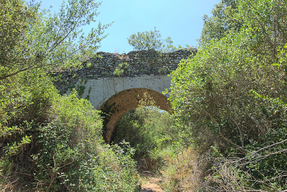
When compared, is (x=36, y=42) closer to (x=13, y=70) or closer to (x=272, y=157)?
(x=13, y=70)

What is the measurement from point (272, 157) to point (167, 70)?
501 cm

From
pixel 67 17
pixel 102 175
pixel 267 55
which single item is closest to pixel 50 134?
pixel 102 175

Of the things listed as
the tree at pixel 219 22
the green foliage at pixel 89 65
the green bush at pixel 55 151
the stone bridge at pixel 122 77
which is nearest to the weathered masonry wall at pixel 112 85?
the stone bridge at pixel 122 77

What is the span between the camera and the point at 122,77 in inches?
296

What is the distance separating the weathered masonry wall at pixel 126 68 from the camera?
7426mm

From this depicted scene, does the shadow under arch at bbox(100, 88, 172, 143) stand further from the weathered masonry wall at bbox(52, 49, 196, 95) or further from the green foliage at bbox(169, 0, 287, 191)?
the green foliage at bbox(169, 0, 287, 191)

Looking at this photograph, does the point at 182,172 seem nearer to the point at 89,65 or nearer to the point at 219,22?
the point at 89,65

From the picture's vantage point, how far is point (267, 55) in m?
3.41

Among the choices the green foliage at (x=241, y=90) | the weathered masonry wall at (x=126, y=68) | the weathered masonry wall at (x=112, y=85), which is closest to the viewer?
the green foliage at (x=241, y=90)

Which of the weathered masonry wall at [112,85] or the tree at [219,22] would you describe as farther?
the tree at [219,22]

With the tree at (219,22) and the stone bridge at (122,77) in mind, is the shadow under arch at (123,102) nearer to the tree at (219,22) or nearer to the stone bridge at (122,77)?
the stone bridge at (122,77)

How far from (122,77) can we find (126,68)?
0.43m

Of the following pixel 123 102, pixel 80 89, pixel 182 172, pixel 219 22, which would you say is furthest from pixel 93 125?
pixel 219 22

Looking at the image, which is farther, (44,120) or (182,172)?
(182,172)
